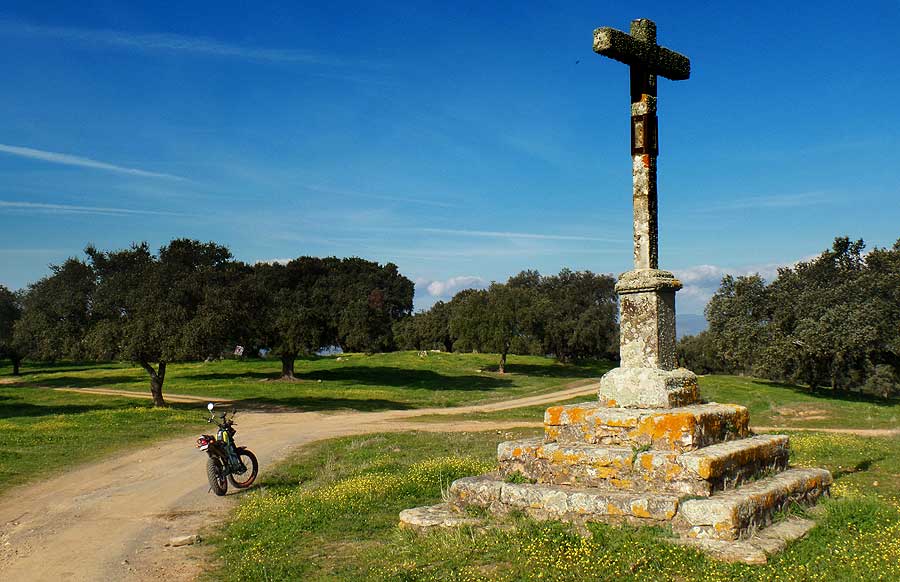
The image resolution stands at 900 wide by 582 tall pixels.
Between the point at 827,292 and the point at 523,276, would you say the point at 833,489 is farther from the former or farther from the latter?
the point at 523,276

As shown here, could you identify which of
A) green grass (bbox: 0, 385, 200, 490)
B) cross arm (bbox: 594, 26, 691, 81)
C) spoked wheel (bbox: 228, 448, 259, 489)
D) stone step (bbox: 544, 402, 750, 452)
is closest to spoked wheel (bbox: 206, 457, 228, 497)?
spoked wheel (bbox: 228, 448, 259, 489)

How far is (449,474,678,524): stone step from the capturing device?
818 cm

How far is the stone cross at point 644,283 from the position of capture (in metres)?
9.55

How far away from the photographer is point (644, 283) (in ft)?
31.8

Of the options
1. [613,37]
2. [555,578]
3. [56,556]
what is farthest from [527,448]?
[56,556]

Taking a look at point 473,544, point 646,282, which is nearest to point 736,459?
point 646,282

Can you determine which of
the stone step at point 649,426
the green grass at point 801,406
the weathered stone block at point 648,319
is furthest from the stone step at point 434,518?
the green grass at point 801,406

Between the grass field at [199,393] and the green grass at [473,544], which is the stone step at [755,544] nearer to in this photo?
the green grass at [473,544]

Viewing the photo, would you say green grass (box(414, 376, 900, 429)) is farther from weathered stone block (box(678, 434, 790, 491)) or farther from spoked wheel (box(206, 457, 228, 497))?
weathered stone block (box(678, 434, 790, 491))

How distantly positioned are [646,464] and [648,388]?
47.3 inches

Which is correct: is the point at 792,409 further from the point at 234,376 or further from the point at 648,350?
the point at 234,376

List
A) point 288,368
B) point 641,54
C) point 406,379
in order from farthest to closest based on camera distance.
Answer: point 406,379
point 288,368
point 641,54

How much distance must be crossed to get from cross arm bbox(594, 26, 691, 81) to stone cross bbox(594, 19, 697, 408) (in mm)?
14

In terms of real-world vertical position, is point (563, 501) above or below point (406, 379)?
above
